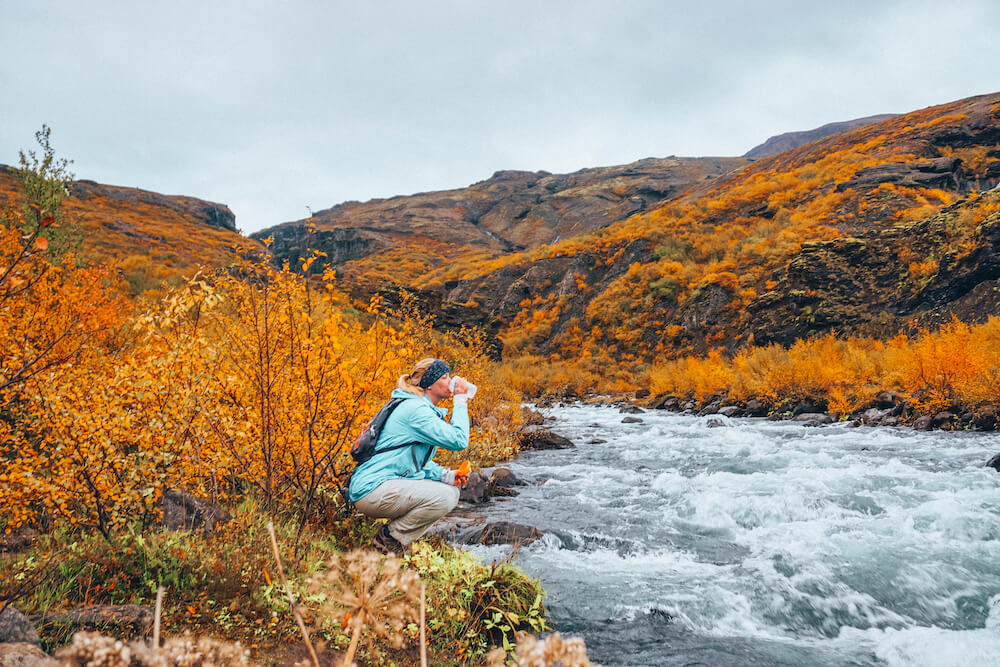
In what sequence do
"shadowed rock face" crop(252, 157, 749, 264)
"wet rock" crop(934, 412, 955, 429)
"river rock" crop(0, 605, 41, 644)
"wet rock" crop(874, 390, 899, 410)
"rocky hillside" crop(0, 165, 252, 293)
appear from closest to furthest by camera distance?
"river rock" crop(0, 605, 41, 644) → "wet rock" crop(934, 412, 955, 429) → "wet rock" crop(874, 390, 899, 410) → "rocky hillside" crop(0, 165, 252, 293) → "shadowed rock face" crop(252, 157, 749, 264)

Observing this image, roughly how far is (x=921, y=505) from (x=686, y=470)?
333 cm

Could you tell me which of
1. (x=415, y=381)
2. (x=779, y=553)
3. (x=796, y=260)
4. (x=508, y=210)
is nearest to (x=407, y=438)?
(x=415, y=381)

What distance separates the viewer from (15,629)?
7.20 feet

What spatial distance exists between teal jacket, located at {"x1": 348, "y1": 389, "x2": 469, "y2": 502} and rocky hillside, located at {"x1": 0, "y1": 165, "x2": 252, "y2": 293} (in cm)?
1275

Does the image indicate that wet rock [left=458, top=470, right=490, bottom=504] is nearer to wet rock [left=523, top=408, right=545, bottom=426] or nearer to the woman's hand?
the woman's hand

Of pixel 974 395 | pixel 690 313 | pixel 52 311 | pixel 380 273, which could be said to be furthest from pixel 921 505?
pixel 380 273

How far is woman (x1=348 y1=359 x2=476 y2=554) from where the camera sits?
160 inches

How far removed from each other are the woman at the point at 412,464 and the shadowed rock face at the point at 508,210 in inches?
2869

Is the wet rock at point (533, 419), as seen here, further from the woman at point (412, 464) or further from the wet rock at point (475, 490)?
the woman at point (412, 464)

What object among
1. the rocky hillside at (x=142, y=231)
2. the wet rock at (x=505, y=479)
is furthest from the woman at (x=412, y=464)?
the rocky hillside at (x=142, y=231)

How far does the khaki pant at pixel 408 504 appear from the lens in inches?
163

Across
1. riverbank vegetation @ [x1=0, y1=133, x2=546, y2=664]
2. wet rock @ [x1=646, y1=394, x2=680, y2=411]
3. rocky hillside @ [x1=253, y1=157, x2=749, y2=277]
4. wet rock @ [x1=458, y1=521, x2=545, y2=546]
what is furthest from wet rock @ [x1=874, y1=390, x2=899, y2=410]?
rocky hillside @ [x1=253, y1=157, x2=749, y2=277]

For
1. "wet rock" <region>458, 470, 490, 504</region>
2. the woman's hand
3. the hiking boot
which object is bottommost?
"wet rock" <region>458, 470, 490, 504</region>

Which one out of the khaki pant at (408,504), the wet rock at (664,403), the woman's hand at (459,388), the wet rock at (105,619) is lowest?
the wet rock at (664,403)
